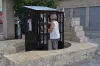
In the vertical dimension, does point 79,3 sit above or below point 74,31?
above

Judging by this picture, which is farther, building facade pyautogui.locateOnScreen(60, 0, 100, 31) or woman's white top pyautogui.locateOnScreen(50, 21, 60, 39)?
building facade pyautogui.locateOnScreen(60, 0, 100, 31)

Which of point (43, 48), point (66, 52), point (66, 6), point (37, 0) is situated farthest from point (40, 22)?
point (66, 6)

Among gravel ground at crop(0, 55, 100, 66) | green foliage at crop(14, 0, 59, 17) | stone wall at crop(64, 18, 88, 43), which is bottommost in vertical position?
gravel ground at crop(0, 55, 100, 66)

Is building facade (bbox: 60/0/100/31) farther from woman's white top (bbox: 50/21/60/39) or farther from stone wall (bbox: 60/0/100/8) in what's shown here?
woman's white top (bbox: 50/21/60/39)

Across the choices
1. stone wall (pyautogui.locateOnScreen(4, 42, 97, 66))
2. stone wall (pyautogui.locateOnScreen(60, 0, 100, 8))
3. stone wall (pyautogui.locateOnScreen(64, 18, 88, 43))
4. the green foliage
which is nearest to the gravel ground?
stone wall (pyautogui.locateOnScreen(4, 42, 97, 66))

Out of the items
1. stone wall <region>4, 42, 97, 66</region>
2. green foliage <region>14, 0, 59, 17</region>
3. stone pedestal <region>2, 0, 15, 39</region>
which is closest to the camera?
stone wall <region>4, 42, 97, 66</region>

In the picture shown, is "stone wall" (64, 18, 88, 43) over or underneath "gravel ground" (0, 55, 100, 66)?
over

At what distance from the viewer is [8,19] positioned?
1480cm

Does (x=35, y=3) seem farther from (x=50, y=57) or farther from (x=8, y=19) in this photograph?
(x=50, y=57)

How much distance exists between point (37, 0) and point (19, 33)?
2.64 meters

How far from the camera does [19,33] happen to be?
15.0m

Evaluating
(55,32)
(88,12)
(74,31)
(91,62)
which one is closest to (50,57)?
(91,62)

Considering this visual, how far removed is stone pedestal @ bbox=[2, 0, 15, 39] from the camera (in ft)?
48.1

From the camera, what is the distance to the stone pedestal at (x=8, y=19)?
1466 centimetres
